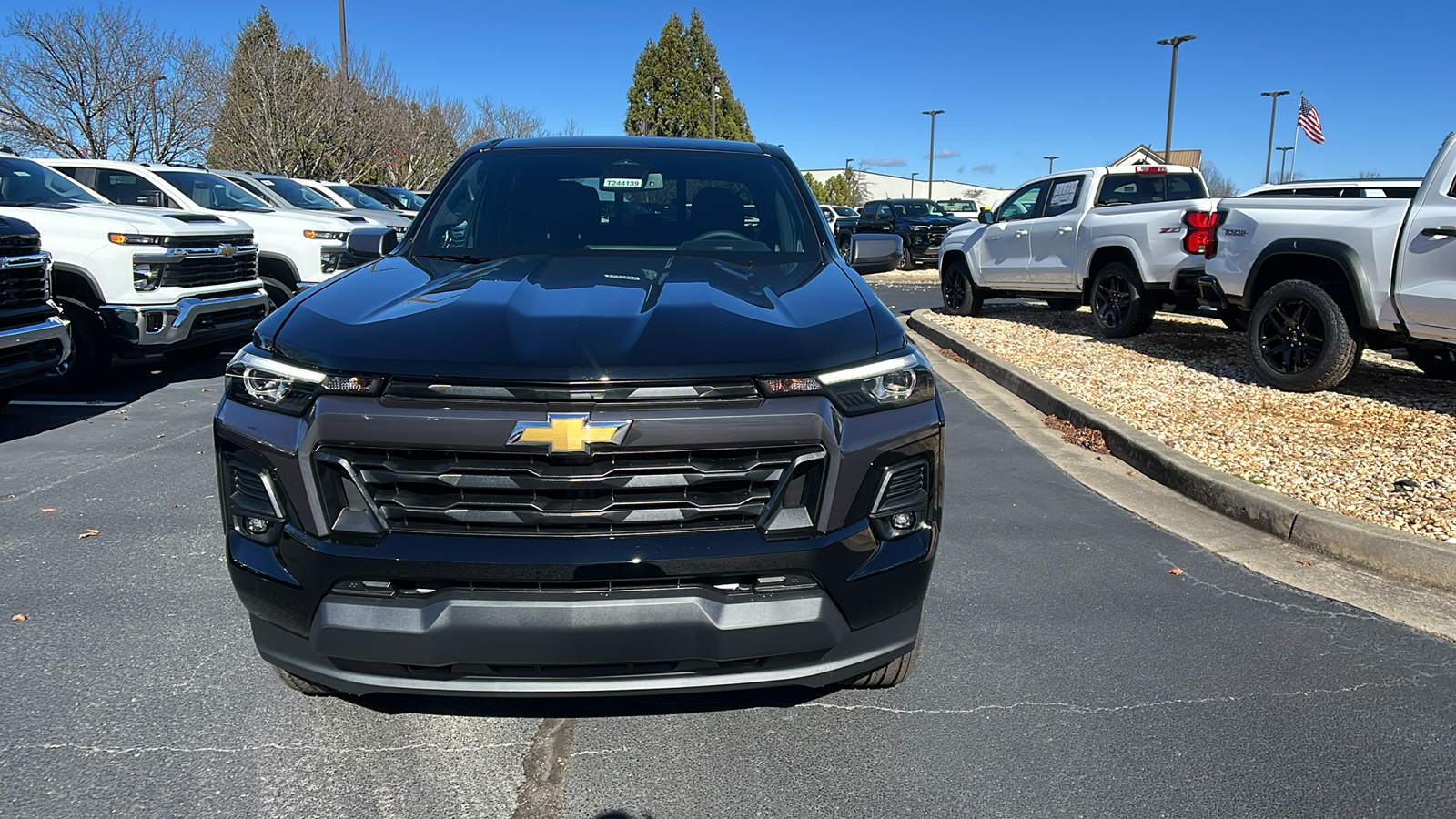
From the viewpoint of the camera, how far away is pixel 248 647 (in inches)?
135

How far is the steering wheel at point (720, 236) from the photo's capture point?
12.3 ft

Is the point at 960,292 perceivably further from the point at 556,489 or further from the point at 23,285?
the point at 556,489

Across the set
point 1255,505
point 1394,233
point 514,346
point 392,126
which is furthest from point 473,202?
point 392,126

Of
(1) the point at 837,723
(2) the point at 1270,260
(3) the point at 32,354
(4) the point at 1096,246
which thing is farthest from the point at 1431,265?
(3) the point at 32,354

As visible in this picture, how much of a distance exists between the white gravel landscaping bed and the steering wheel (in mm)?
3356

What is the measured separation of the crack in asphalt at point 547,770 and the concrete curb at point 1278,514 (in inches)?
144

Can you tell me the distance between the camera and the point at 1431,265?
20.8ft

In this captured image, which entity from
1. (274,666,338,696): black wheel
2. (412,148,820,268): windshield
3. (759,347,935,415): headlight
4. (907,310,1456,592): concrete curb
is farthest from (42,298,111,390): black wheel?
(907,310,1456,592): concrete curb

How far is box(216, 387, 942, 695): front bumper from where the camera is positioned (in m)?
2.27

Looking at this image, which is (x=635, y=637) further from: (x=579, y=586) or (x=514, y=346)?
(x=514, y=346)

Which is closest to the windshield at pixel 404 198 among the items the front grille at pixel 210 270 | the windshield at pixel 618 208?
the front grille at pixel 210 270

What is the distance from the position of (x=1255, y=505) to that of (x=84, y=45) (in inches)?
1039

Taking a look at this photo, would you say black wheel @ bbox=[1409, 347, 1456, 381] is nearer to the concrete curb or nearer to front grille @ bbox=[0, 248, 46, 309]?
the concrete curb

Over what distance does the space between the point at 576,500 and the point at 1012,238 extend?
37.3ft
